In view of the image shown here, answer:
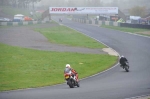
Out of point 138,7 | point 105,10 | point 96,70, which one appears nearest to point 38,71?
point 96,70

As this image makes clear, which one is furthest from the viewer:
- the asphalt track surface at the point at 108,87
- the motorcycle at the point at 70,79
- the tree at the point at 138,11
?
the tree at the point at 138,11

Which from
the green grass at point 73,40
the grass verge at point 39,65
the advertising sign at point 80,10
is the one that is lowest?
the green grass at point 73,40

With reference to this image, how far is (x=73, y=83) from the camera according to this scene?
21.4m

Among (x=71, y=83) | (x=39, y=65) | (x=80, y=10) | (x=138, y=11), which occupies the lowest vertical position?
(x=39, y=65)

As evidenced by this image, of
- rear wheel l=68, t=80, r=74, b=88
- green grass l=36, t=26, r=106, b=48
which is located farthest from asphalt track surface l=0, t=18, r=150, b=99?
green grass l=36, t=26, r=106, b=48

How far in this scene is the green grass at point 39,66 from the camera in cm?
2461

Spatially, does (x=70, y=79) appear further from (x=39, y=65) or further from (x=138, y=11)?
(x=138, y=11)

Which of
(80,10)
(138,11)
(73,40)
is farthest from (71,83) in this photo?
(138,11)

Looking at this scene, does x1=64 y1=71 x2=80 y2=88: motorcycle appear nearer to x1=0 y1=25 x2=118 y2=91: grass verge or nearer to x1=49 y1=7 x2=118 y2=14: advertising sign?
x1=0 y1=25 x2=118 y2=91: grass verge

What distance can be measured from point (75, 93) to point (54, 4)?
10155cm

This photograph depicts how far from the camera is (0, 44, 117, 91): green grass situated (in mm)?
24609

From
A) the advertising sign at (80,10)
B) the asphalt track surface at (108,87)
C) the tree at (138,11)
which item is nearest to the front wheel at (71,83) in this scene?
the asphalt track surface at (108,87)

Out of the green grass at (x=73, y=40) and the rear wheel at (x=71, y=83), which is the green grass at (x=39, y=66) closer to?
the rear wheel at (x=71, y=83)

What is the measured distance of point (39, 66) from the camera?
31703mm
